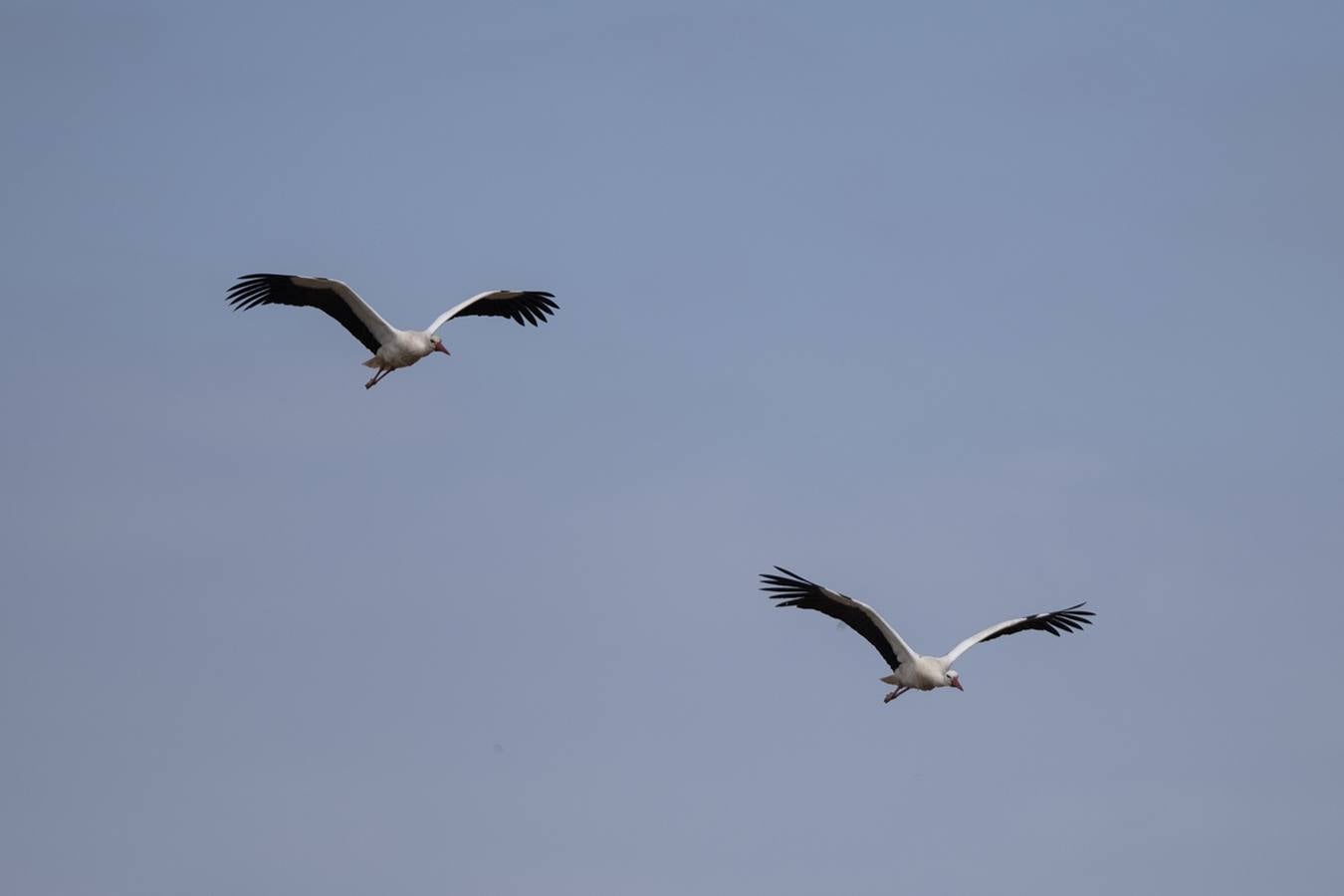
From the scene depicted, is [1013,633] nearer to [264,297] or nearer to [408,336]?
[408,336]

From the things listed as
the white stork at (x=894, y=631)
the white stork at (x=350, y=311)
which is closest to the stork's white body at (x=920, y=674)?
the white stork at (x=894, y=631)

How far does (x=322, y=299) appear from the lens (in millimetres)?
36281

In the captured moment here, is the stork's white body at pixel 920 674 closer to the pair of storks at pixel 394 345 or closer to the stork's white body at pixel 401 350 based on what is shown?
the pair of storks at pixel 394 345

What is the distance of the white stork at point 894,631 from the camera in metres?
34.1

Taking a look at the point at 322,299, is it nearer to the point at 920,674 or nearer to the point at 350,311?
the point at 350,311

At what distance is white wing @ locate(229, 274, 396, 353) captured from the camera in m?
35.9

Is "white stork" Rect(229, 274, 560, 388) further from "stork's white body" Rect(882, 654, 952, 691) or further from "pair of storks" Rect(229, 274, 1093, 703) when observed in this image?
"stork's white body" Rect(882, 654, 952, 691)

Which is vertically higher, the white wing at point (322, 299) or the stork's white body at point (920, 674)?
the white wing at point (322, 299)

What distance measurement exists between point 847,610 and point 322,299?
10.3 meters

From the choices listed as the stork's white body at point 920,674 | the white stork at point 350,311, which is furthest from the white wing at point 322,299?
the stork's white body at point 920,674

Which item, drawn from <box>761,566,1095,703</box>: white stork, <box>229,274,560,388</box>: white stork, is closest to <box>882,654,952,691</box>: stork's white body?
<box>761,566,1095,703</box>: white stork

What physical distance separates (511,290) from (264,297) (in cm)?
503

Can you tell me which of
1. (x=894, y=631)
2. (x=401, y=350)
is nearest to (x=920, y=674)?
(x=894, y=631)

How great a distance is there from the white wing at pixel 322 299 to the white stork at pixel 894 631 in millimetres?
8127
